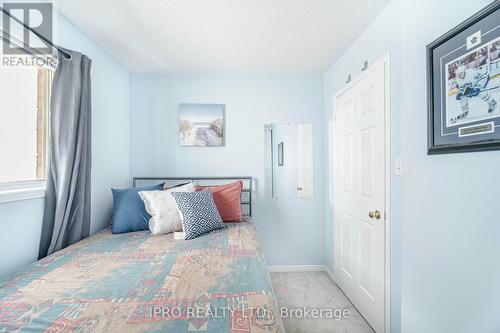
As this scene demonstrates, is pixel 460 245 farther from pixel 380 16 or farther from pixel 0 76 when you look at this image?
pixel 0 76

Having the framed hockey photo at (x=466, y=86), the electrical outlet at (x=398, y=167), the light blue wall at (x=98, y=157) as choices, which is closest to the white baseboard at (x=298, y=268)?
the electrical outlet at (x=398, y=167)

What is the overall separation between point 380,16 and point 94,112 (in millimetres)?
2576

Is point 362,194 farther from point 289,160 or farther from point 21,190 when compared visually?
point 21,190

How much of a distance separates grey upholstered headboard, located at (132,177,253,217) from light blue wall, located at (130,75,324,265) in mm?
73

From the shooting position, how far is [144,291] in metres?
1.09

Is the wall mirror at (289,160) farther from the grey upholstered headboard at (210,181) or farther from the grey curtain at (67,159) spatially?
the grey curtain at (67,159)

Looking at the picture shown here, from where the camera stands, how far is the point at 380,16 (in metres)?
1.75

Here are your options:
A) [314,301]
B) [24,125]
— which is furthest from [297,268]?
[24,125]

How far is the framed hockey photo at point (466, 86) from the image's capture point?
3.16 feet

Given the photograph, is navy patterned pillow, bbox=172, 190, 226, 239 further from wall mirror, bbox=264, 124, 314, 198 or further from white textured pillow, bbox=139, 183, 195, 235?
wall mirror, bbox=264, 124, 314, 198

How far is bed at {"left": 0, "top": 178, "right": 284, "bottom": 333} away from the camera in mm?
866

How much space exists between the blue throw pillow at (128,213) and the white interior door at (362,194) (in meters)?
1.96

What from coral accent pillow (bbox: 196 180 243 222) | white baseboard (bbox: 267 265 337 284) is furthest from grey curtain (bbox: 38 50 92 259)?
white baseboard (bbox: 267 265 337 284)

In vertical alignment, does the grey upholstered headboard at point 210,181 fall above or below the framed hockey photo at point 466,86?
below
